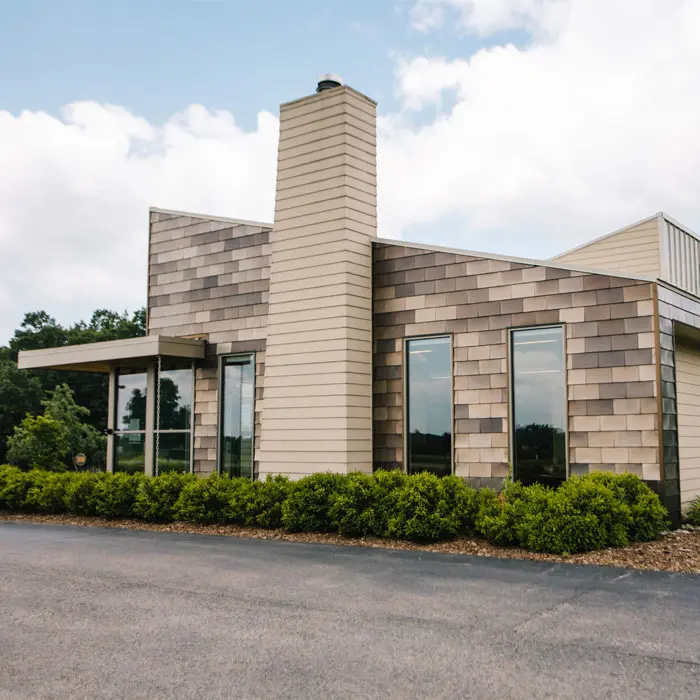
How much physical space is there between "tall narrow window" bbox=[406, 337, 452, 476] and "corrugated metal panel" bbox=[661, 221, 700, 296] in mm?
5284

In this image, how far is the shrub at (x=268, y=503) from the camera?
1009cm

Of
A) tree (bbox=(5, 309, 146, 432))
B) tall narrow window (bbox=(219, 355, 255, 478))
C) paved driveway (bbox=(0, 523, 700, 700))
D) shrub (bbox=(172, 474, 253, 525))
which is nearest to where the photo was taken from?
paved driveway (bbox=(0, 523, 700, 700))

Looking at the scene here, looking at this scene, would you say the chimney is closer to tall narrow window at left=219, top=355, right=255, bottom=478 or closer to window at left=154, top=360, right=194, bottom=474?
tall narrow window at left=219, top=355, right=255, bottom=478

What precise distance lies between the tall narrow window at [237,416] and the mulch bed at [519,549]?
2074 mm

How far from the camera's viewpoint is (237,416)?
12992 mm

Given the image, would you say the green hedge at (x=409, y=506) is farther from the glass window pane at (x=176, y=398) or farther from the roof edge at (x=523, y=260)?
the roof edge at (x=523, y=260)

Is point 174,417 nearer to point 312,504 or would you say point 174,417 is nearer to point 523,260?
point 312,504

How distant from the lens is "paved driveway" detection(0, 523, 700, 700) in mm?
4070

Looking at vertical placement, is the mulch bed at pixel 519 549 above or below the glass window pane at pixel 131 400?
below

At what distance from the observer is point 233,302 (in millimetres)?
13328

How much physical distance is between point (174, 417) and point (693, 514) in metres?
8.51

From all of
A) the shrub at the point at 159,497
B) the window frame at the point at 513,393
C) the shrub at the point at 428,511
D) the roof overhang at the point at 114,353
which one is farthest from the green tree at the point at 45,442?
the window frame at the point at 513,393

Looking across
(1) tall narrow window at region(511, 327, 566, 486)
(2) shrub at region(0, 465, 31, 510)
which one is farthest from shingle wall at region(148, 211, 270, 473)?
(1) tall narrow window at region(511, 327, 566, 486)

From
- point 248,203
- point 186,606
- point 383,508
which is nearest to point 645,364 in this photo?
point 383,508
